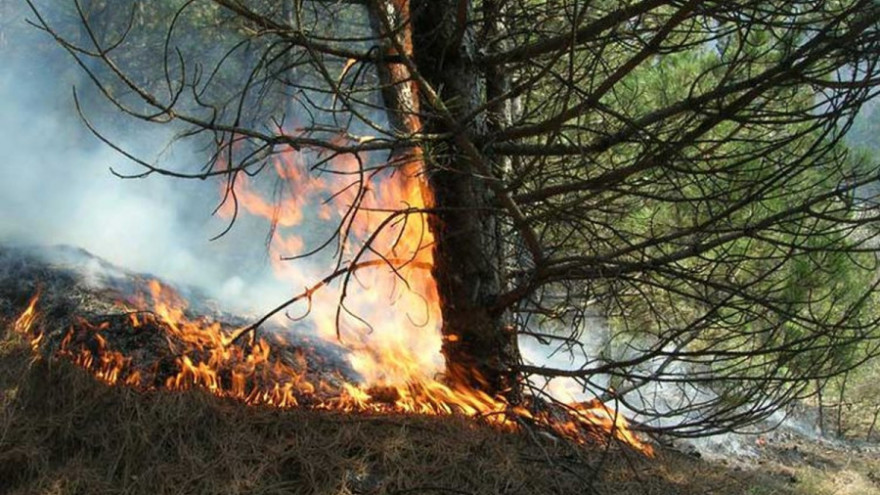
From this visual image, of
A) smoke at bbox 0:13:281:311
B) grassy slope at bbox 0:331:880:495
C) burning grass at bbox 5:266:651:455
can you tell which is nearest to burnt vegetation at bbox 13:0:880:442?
burning grass at bbox 5:266:651:455

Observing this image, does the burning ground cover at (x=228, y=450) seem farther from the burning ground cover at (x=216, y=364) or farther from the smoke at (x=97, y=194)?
the smoke at (x=97, y=194)

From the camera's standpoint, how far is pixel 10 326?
342cm

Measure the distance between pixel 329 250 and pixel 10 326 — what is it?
1101cm

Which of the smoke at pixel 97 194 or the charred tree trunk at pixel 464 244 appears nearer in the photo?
the charred tree trunk at pixel 464 244

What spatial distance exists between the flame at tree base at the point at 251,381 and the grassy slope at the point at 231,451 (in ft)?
0.87

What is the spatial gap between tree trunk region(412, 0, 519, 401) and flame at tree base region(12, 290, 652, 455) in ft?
0.59

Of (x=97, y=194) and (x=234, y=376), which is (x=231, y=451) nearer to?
(x=234, y=376)

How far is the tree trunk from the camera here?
3.96 meters

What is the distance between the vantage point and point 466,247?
3.99m

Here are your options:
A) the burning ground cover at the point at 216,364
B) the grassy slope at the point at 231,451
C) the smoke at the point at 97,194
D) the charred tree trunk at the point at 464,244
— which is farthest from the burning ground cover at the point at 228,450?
the smoke at the point at 97,194

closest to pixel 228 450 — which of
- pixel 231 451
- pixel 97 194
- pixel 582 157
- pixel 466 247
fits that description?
pixel 231 451

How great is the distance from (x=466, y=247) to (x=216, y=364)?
1.63 metres

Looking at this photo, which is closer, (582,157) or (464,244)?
(582,157)

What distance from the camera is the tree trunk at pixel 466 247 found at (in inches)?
156
